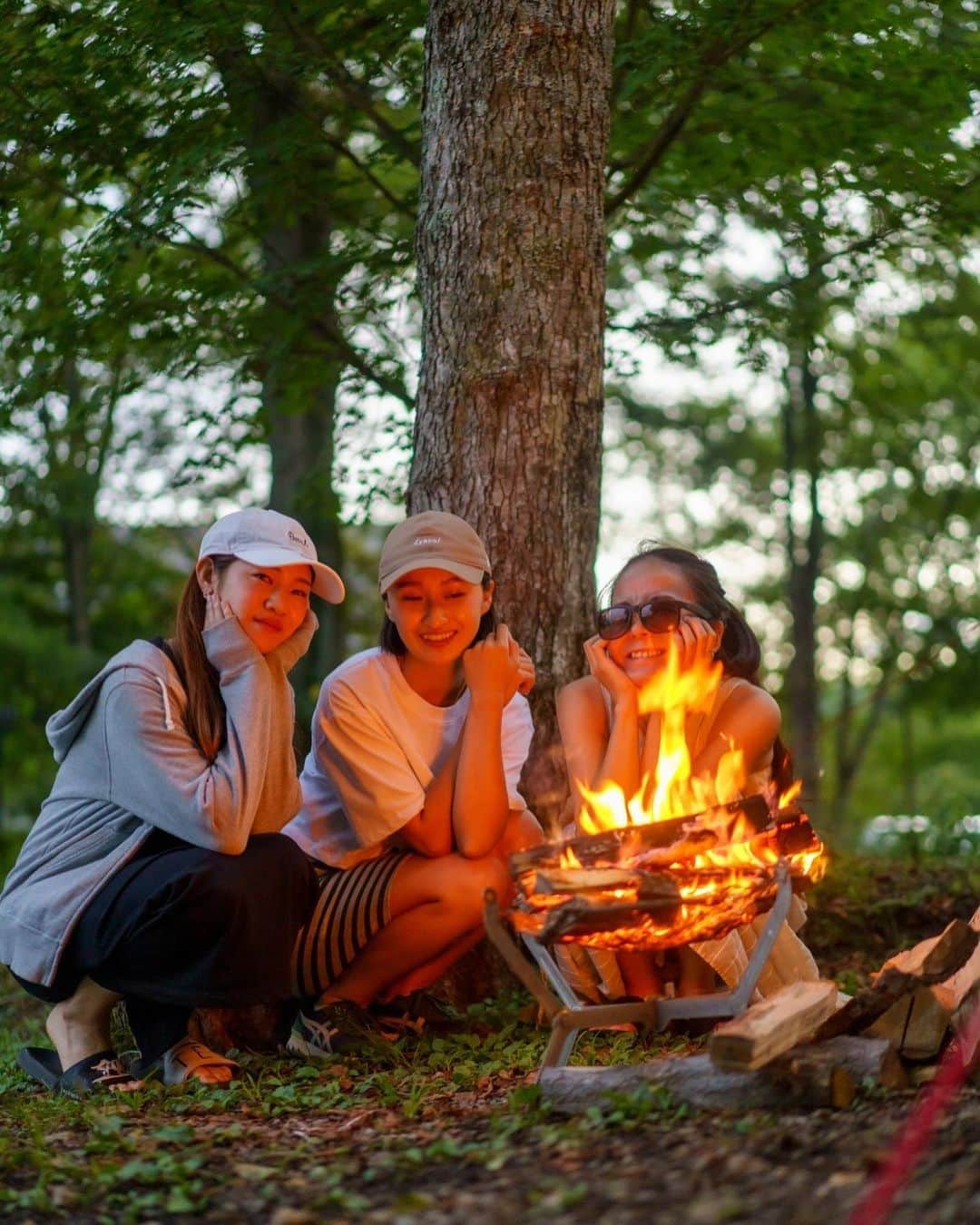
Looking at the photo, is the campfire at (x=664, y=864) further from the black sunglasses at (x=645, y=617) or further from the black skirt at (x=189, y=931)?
the black skirt at (x=189, y=931)

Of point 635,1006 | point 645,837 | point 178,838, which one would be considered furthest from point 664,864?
point 178,838

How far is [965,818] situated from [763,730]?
5271 millimetres

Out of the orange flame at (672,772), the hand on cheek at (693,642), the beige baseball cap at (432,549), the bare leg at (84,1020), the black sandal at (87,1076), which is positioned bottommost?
the black sandal at (87,1076)

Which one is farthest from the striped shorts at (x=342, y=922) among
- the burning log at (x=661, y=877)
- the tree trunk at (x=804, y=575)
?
the tree trunk at (x=804, y=575)

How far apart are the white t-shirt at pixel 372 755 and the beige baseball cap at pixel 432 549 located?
34 cm

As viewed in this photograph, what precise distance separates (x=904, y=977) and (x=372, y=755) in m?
1.83

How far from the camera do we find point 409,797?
460 cm

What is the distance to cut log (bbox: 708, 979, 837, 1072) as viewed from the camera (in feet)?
10.7

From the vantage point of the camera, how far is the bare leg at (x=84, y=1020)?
4430 millimetres

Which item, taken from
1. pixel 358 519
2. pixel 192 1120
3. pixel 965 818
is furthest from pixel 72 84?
pixel 965 818

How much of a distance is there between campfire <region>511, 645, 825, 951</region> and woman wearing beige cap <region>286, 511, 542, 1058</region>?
1.89 ft

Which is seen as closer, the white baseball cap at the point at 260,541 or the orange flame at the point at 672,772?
the orange flame at the point at 672,772

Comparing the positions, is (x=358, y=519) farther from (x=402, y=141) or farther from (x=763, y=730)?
(x=763, y=730)

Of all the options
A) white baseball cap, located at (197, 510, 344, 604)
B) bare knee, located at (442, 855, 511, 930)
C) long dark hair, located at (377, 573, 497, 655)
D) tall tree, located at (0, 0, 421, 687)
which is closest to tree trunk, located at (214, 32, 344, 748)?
tall tree, located at (0, 0, 421, 687)
